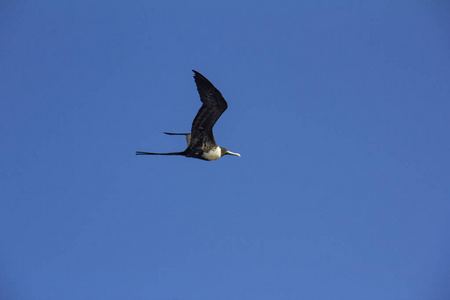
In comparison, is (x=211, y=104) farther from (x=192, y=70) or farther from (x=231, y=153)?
(x=231, y=153)

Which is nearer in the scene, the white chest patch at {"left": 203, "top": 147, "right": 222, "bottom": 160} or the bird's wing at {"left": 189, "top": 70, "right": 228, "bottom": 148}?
the bird's wing at {"left": 189, "top": 70, "right": 228, "bottom": 148}

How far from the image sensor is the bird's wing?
50.6ft

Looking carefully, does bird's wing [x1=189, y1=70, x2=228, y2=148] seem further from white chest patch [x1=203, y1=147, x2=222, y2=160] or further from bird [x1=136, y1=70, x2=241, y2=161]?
white chest patch [x1=203, y1=147, x2=222, y2=160]

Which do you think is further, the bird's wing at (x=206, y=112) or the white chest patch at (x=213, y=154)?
the white chest patch at (x=213, y=154)

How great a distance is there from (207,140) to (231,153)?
1972 mm

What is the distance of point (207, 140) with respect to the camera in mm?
17047

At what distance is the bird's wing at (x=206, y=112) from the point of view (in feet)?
50.6

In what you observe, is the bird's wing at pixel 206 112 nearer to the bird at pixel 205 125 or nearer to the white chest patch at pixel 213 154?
the bird at pixel 205 125

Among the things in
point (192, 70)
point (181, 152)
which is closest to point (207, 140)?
point (181, 152)

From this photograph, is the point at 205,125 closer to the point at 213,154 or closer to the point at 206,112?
the point at 206,112

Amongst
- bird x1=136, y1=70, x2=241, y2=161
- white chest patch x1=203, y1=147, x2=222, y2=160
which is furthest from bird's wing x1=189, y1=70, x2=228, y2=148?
white chest patch x1=203, y1=147, x2=222, y2=160

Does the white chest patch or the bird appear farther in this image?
the white chest patch

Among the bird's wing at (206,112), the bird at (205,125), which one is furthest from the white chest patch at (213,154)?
the bird's wing at (206,112)

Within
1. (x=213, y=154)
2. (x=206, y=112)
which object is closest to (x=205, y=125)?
(x=206, y=112)
